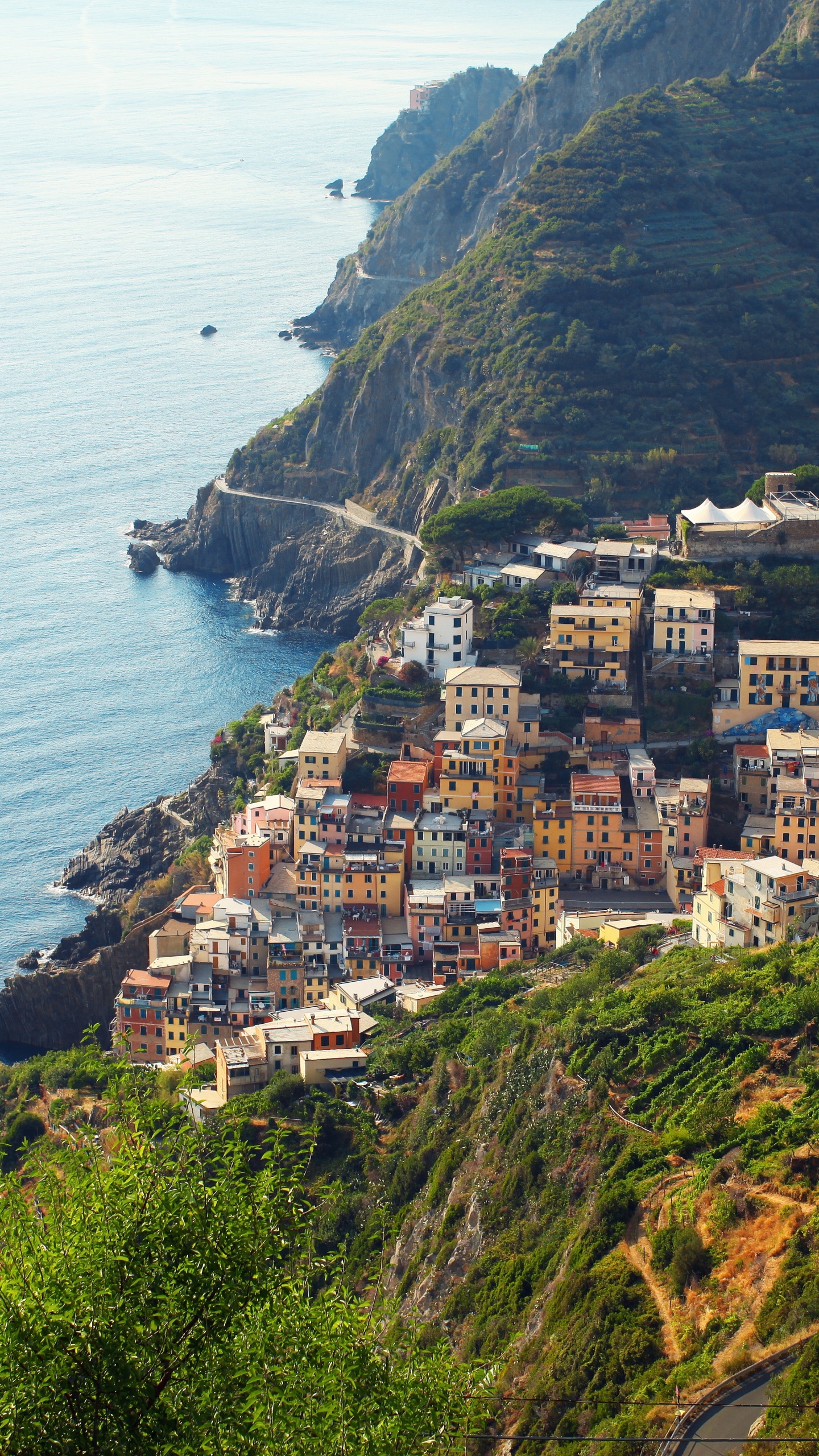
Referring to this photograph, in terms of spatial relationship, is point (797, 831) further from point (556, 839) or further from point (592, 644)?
point (592, 644)

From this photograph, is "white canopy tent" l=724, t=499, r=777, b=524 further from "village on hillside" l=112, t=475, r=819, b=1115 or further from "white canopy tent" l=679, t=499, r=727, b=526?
"village on hillside" l=112, t=475, r=819, b=1115

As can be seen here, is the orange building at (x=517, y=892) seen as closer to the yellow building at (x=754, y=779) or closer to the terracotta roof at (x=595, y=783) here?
the terracotta roof at (x=595, y=783)

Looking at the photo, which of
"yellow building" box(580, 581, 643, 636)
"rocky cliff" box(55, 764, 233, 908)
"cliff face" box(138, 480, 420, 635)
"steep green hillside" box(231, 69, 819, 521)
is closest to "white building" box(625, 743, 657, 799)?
"yellow building" box(580, 581, 643, 636)

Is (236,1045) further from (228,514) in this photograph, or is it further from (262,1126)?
(228,514)

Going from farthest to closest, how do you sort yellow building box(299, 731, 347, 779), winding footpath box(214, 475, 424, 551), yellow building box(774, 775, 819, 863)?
winding footpath box(214, 475, 424, 551) < yellow building box(299, 731, 347, 779) < yellow building box(774, 775, 819, 863)

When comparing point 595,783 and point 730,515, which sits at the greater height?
point 730,515

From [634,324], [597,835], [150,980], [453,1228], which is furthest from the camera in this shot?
[634,324]

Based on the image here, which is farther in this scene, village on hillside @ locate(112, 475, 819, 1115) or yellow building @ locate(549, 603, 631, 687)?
yellow building @ locate(549, 603, 631, 687)

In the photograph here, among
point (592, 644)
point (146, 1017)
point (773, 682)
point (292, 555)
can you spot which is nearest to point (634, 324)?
point (292, 555)
